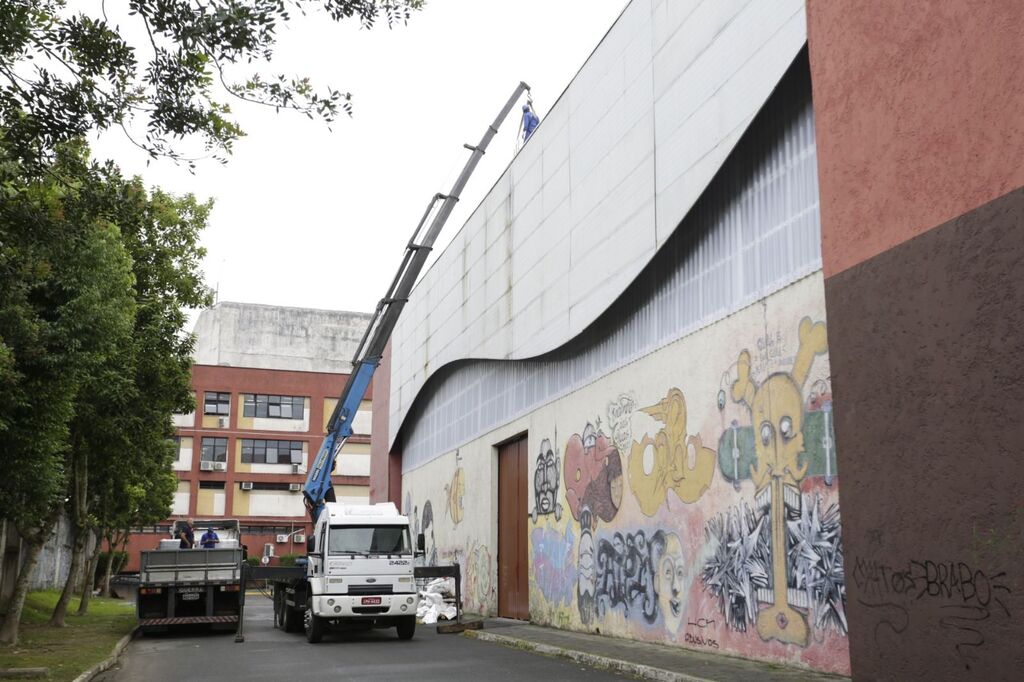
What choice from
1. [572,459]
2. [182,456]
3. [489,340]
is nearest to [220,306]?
[182,456]

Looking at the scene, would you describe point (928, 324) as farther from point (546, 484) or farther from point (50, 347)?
point (546, 484)

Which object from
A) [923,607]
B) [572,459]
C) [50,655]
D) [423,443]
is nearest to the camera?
[923,607]

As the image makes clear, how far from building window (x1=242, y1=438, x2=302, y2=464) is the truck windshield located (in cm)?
4562

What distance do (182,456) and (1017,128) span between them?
6002 cm

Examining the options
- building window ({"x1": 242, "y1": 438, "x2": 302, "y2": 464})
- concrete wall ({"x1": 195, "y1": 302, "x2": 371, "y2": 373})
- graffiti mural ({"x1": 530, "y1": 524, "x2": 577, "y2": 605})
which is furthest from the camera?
concrete wall ({"x1": 195, "y1": 302, "x2": 371, "y2": 373})

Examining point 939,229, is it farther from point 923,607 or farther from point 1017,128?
point 923,607

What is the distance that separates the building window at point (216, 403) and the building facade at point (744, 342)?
38962mm

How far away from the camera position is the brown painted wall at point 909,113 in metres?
7.65

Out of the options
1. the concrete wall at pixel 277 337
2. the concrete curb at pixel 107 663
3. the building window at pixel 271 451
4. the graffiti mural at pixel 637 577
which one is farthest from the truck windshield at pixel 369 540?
the concrete wall at pixel 277 337

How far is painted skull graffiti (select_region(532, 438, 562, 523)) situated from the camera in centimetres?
2084

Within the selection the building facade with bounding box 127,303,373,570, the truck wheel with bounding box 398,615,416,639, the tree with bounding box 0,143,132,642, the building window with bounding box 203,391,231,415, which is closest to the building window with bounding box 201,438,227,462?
the building facade with bounding box 127,303,373,570

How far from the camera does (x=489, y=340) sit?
25.1 m

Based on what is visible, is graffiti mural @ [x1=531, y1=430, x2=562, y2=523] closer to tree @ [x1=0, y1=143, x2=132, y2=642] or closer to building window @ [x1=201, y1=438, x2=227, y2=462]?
tree @ [x1=0, y1=143, x2=132, y2=642]

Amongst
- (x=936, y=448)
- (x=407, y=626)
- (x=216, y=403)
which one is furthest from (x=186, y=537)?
(x=216, y=403)
